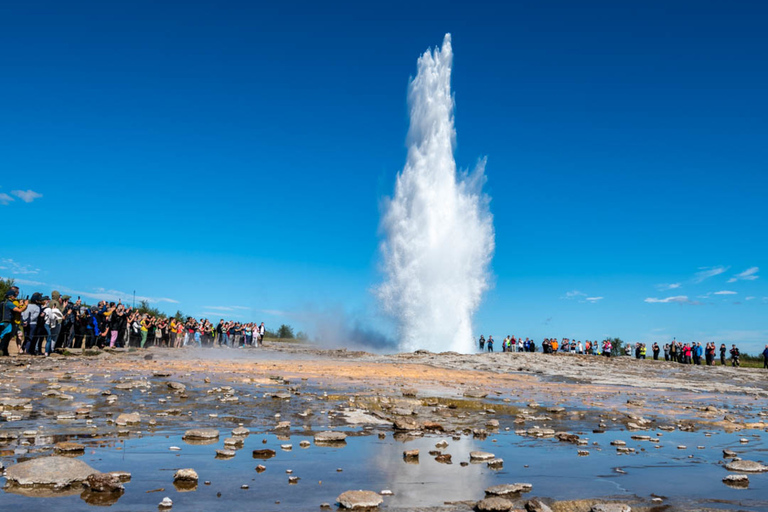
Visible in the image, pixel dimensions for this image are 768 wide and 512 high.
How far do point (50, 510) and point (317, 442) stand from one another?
3.30 metres

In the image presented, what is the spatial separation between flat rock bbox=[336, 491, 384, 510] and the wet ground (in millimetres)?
81

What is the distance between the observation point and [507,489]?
4.55m

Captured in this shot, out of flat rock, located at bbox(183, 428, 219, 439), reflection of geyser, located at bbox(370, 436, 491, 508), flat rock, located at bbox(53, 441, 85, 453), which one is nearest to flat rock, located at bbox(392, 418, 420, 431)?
reflection of geyser, located at bbox(370, 436, 491, 508)

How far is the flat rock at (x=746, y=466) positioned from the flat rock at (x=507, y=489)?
2837 millimetres

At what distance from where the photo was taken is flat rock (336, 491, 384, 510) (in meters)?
3.98

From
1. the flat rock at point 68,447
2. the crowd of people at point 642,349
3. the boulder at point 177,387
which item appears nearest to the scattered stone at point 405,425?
the flat rock at point 68,447

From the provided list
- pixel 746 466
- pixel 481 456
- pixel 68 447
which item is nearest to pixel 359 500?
pixel 481 456

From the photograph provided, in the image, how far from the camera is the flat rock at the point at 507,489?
4.50 m

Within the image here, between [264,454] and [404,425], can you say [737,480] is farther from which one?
[264,454]

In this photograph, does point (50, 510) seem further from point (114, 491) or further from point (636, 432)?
point (636, 432)

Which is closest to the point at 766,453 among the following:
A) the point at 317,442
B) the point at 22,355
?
the point at 317,442

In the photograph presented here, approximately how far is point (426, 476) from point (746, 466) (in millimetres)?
3704

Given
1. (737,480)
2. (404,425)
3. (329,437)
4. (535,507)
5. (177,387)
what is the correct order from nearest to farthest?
1. (535,507)
2. (737,480)
3. (329,437)
4. (404,425)
5. (177,387)

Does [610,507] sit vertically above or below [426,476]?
above
